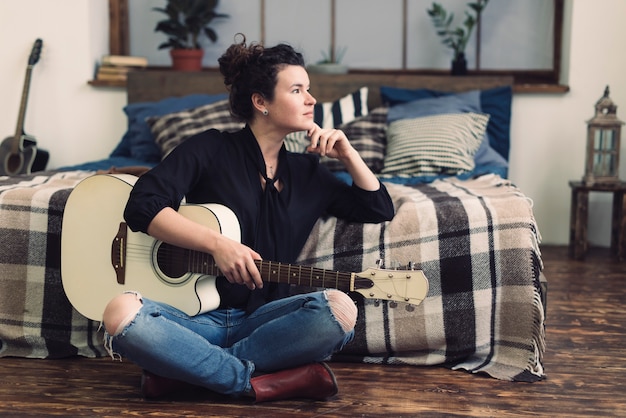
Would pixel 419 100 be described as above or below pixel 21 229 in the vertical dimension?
above

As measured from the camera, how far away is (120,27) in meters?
4.64

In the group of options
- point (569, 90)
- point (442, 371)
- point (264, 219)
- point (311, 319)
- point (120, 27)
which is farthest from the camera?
point (120, 27)

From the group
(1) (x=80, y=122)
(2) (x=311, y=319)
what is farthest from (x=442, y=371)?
(1) (x=80, y=122)

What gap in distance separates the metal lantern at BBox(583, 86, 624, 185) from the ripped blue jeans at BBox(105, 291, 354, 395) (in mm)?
2365

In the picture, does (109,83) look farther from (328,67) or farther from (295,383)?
(295,383)

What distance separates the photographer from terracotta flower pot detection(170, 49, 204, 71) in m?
4.46

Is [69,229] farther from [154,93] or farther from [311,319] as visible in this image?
[154,93]

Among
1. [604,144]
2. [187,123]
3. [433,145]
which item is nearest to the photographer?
[433,145]

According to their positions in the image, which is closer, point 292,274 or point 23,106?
point 292,274

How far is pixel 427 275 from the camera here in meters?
2.41

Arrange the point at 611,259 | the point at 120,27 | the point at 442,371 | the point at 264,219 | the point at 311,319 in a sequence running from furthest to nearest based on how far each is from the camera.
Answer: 1. the point at 120,27
2. the point at 611,259
3. the point at 442,371
4. the point at 264,219
5. the point at 311,319

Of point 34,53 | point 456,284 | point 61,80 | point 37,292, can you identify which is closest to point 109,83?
point 61,80

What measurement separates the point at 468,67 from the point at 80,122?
6.70ft

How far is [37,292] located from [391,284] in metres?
1.09
